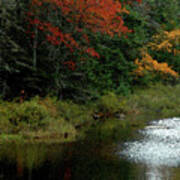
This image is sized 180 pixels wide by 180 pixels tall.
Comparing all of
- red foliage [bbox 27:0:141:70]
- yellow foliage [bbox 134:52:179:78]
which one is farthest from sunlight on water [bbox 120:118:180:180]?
yellow foliage [bbox 134:52:179:78]

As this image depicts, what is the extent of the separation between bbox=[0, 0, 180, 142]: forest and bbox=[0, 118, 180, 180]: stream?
1917 millimetres

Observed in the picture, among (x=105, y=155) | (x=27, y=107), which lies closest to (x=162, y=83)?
(x=27, y=107)

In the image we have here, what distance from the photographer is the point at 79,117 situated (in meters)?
21.8

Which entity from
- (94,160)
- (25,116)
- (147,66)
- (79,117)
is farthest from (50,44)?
(147,66)

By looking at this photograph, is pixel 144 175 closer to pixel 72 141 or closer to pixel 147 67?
pixel 72 141

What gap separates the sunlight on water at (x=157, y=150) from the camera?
11.9m

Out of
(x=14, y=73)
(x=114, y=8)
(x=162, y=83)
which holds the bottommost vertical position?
(x=162, y=83)

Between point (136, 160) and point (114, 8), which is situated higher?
point (114, 8)

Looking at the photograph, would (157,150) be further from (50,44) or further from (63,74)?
(50,44)

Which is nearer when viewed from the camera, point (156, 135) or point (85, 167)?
point (85, 167)

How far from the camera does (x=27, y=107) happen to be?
57.1 feet

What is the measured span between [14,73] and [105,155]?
28.4 feet

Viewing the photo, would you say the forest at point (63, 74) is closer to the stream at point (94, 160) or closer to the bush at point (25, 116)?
the bush at point (25, 116)

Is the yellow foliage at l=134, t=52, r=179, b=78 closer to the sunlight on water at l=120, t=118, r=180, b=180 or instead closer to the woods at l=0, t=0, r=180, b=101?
the woods at l=0, t=0, r=180, b=101
